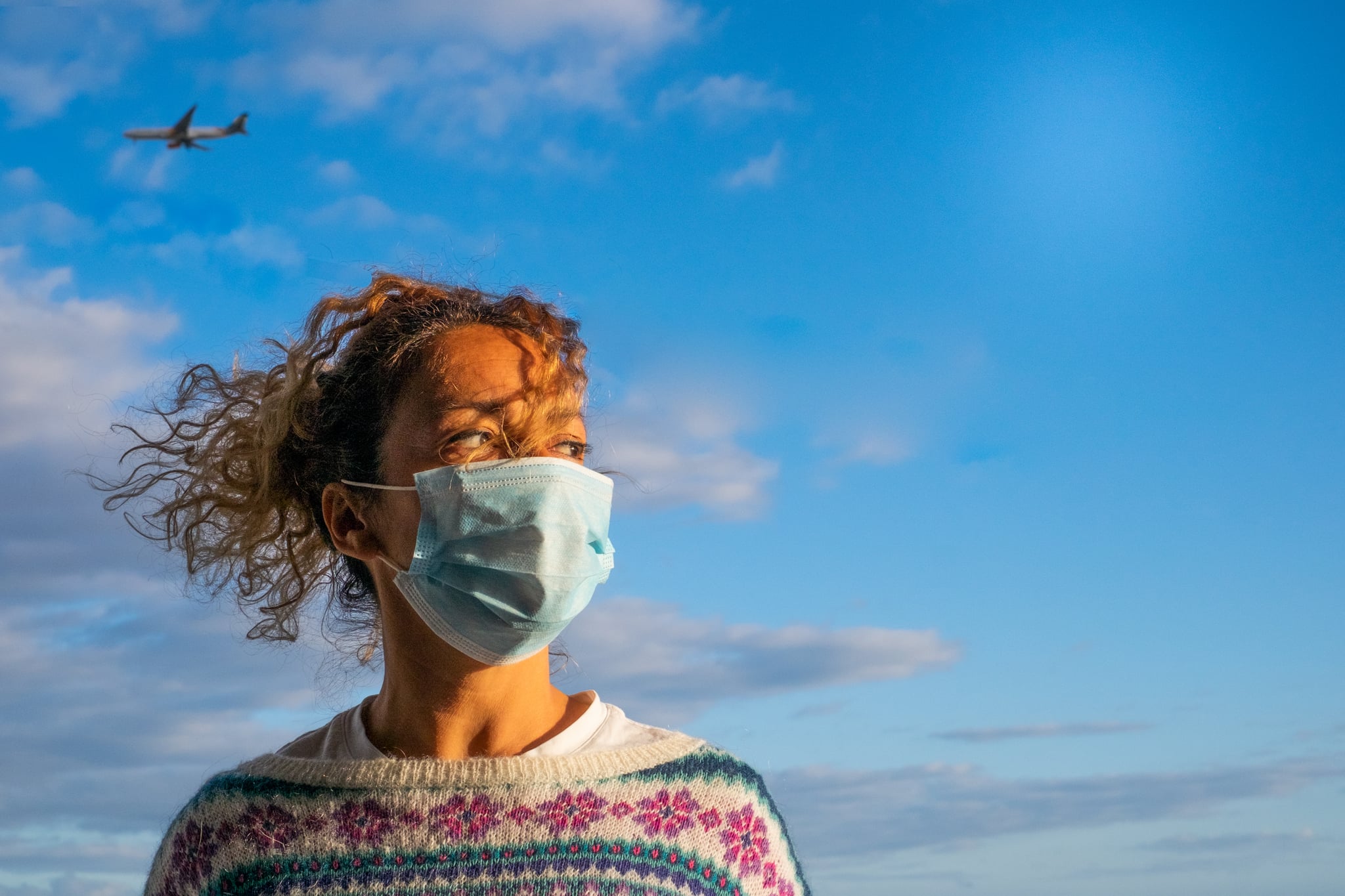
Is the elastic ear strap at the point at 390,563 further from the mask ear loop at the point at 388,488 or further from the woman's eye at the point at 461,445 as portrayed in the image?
the woman's eye at the point at 461,445

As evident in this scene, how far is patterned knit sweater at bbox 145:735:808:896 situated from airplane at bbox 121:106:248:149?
7.35 ft

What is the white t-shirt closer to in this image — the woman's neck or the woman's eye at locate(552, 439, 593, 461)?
the woman's neck

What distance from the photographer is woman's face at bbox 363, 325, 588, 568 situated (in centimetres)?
370

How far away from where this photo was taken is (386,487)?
3.74 meters

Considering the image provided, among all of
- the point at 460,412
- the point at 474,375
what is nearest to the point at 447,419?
the point at 460,412

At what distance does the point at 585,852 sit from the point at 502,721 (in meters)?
0.47

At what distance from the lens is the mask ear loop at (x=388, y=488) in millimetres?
3709

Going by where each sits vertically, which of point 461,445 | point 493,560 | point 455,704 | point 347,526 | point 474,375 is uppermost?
point 474,375

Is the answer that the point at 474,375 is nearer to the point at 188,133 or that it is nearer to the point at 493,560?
the point at 493,560

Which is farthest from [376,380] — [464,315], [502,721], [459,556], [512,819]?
[512,819]

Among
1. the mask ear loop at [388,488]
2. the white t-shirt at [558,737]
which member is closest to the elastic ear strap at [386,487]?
the mask ear loop at [388,488]

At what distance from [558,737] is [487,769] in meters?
0.22

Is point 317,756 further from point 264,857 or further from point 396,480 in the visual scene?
point 396,480

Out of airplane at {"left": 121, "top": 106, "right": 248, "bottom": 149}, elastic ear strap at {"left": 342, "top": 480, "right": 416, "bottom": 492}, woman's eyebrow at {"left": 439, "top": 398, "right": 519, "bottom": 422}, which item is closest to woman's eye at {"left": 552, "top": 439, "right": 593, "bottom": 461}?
woman's eyebrow at {"left": 439, "top": 398, "right": 519, "bottom": 422}
